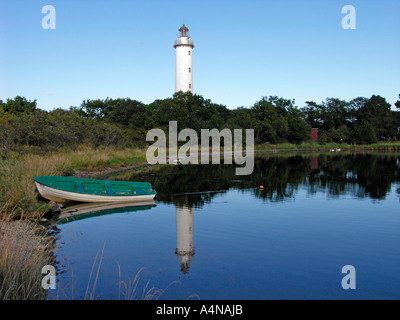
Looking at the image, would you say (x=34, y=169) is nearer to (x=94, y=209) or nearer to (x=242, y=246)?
(x=94, y=209)

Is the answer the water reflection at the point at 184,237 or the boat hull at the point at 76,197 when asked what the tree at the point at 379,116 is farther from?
the water reflection at the point at 184,237

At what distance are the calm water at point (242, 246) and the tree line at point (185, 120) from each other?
10779 mm

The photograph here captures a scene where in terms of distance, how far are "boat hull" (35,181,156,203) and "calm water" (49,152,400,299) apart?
0.77 meters

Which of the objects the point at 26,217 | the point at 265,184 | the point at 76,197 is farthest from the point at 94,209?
the point at 265,184

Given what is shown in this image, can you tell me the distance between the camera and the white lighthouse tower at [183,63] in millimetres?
59812

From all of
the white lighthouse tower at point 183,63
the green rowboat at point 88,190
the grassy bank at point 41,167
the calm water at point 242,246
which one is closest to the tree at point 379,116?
the white lighthouse tower at point 183,63

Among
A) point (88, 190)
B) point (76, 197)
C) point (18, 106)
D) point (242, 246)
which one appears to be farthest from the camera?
point (18, 106)

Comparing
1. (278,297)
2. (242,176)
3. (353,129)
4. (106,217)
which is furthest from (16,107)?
(353,129)

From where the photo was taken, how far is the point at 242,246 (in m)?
10.4

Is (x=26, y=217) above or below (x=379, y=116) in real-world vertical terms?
below

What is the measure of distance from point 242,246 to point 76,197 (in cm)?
800

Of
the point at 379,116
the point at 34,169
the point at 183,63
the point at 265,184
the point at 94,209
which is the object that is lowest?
the point at 94,209
